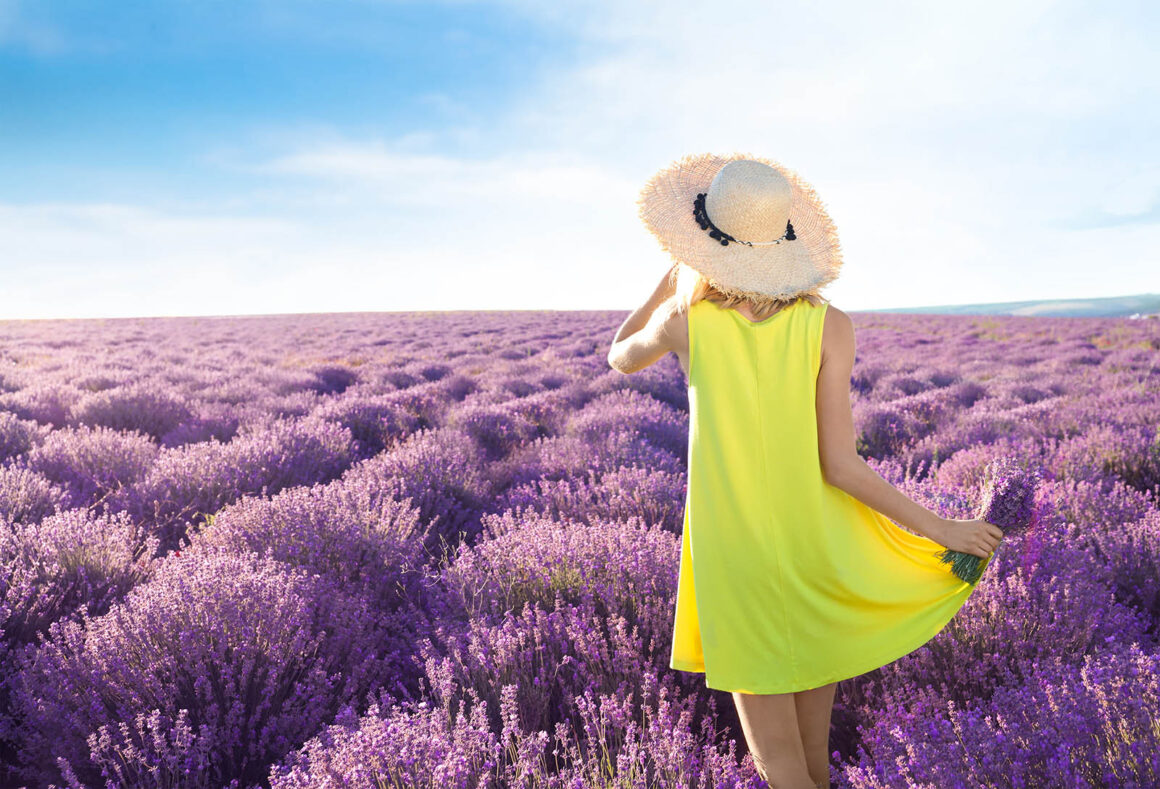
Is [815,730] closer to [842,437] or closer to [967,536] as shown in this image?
[967,536]

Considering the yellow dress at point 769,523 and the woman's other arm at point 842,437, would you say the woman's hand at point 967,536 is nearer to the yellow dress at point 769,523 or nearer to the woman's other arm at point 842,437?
the woman's other arm at point 842,437

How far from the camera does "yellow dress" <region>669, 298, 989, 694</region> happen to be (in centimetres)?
141

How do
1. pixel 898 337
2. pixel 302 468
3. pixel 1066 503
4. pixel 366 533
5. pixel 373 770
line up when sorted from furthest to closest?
pixel 898 337 → pixel 302 468 → pixel 1066 503 → pixel 366 533 → pixel 373 770

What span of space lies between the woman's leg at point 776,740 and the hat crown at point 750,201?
106 cm

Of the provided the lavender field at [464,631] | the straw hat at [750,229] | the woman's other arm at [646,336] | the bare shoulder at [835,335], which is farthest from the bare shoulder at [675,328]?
the lavender field at [464,631]

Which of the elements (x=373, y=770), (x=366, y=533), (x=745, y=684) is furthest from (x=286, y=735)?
(x=745, y=684)

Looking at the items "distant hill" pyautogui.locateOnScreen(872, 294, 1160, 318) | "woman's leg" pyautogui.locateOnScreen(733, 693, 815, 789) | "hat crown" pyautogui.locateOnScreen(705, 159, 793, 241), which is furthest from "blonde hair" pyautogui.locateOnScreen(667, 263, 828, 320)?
"distant hill" pyautogui.locateOnScreen(872, 294, 1160, 318)

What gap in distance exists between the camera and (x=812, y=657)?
1458 mm

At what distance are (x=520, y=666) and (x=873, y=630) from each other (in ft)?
3.91

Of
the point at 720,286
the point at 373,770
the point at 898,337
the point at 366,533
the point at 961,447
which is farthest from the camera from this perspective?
the point at 898,337

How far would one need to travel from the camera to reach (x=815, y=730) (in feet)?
5.42

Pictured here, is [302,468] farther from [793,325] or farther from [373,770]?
[793,325]

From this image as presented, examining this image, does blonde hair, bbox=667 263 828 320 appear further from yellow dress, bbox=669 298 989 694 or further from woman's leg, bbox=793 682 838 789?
woman's leg, bbox=793 682 838 789

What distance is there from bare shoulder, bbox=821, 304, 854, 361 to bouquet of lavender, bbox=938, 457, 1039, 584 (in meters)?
0.45
